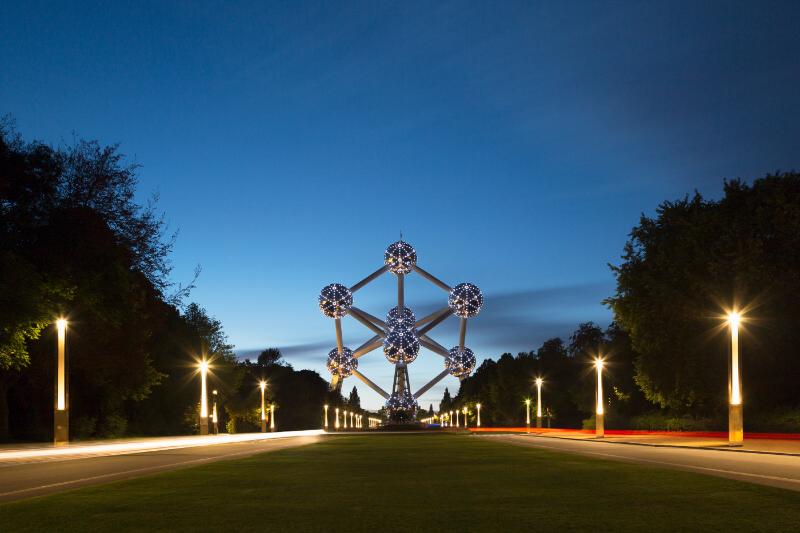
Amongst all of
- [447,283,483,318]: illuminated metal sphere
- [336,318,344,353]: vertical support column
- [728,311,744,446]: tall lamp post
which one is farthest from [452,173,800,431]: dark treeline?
[336,318,344,353]: vertical support column

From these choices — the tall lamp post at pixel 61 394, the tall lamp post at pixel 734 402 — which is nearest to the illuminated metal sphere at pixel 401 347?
the tall lamp post at pixel 61 394

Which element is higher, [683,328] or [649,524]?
[683,328]

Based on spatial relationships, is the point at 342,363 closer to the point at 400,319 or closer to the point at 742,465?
the point at 400,319

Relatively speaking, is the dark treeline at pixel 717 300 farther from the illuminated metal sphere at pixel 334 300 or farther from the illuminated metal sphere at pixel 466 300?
the illuminated metal sphere at pixel 334 300

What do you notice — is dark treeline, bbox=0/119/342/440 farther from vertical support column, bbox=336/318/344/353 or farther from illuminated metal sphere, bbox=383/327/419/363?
vertical support column, bbox=336/318/344/353

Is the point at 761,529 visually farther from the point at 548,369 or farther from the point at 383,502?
the point at 548,369

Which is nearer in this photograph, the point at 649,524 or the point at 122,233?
the point at 649,524

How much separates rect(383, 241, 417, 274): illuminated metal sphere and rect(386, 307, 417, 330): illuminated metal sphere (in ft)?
19.8

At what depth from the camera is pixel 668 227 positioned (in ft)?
168

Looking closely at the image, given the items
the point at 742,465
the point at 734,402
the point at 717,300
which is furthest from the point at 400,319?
the point at 742,465

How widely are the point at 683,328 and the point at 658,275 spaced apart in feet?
11.6

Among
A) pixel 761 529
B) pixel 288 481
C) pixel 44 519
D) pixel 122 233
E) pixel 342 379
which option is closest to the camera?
pixel 761 529

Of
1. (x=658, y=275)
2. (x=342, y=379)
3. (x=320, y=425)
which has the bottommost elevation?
(x=320, y=425)

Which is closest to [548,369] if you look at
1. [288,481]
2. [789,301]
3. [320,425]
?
[320,425]
